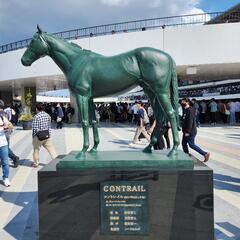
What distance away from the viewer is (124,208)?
14.4 feet

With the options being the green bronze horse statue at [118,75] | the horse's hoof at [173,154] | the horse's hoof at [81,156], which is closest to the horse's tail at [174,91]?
the green bronze horse statue at [118,75]

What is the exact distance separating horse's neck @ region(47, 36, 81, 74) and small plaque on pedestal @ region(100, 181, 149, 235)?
1.62m

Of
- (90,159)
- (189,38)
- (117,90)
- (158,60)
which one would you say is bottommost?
(90,159)

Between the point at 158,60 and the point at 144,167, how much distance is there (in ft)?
4.26

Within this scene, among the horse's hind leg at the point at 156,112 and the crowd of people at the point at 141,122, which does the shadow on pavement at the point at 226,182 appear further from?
the horse's hind leg at the point at 156,112

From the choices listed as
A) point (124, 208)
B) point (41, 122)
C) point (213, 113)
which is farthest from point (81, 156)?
point (213, 113)

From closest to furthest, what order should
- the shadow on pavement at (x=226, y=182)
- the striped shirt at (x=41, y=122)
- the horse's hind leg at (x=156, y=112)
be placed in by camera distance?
the horse's hind leg at (x=156, y=112) < the shadow on pavement at (x=226, y=182) < the striped shirt at (x=41, y=122)

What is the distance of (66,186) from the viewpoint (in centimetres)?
443

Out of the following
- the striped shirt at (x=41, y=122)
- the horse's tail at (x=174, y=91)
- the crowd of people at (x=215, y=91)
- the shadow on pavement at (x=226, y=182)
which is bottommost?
the shadow on pavement at (x=226, y=182)

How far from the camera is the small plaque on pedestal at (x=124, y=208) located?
435 centimetres

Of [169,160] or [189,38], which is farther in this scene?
[189,38]

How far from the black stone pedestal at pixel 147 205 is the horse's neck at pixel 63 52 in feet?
4.55

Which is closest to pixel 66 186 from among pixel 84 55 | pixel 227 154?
pixel 84 55

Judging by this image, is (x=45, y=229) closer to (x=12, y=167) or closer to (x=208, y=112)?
(x=12, y=167)
